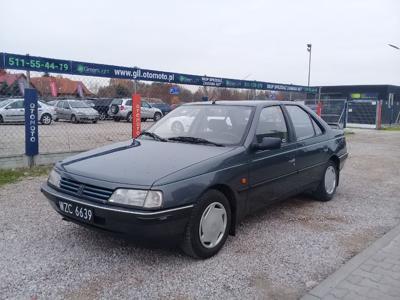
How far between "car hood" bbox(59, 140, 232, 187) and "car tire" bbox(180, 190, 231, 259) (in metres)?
0.40

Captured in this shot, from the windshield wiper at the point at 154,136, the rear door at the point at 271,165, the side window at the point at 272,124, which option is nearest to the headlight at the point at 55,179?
the windshield wiper at the point at 154,136

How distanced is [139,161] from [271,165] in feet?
5.31

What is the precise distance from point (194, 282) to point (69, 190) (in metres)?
1.46

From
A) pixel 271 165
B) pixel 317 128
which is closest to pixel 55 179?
pixel 271 165

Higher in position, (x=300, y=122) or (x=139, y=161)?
(x=300, y=122)

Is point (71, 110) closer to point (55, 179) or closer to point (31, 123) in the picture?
point (31, 123)

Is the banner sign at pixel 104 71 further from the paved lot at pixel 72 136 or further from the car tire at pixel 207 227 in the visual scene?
the car tire at pixel 207 227

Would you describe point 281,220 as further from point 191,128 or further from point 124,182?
point 124,182

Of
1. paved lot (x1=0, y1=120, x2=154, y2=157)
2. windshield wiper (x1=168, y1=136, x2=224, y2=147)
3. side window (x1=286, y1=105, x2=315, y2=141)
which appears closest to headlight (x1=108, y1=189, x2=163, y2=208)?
windshield wiper (x1=168, y1=136, x2=224, y2=147)

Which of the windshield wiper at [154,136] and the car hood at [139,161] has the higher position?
the windshield wiper at [154,136]

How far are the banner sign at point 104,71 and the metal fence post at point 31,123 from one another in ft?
1.73

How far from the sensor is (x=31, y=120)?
23.9 ft

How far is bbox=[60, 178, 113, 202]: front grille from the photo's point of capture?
3336 mm

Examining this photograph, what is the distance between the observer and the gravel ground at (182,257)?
10.2 feet
